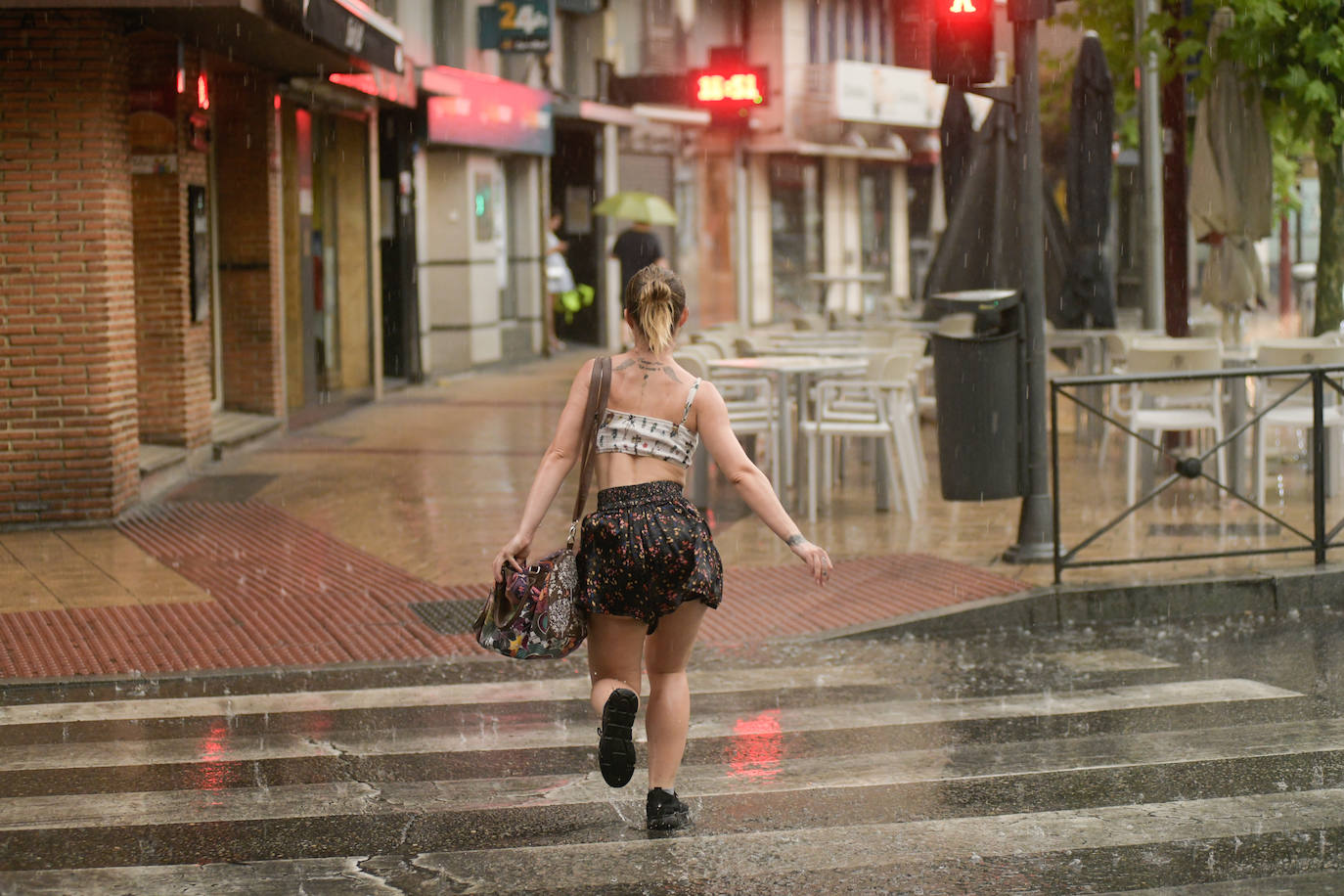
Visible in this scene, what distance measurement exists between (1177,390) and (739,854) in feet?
23.9

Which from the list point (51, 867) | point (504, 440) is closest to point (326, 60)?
point (504, 440)

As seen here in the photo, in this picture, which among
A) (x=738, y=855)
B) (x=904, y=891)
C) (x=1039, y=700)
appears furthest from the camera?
(x=1039, y=700)

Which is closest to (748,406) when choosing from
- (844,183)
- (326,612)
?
(326,612)

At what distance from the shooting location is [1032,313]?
32.0ft

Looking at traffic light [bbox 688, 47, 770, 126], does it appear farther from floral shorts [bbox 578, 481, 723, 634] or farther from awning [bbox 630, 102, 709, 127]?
floral shorts [bbox 578, 481, 723, 634]

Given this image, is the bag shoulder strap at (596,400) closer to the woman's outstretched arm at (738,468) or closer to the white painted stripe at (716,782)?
the woman's outstretched arm at (738,468)

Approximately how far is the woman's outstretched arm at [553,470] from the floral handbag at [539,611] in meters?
0.05

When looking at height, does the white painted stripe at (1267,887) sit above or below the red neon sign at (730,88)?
below

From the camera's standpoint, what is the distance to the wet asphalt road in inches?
191

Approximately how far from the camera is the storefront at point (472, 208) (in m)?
22.2

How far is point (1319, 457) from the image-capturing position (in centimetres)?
954

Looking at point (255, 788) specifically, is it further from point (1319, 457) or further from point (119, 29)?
point (119, 29)

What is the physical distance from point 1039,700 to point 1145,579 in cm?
250

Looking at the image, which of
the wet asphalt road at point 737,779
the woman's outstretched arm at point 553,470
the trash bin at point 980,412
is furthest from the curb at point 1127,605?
the woman's outstretched arm at point 553,470
